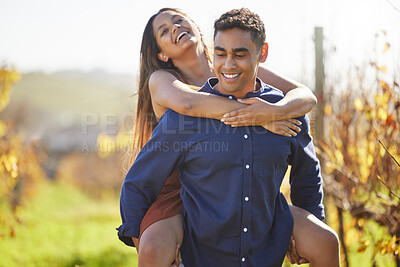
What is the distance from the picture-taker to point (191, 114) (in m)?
2.33

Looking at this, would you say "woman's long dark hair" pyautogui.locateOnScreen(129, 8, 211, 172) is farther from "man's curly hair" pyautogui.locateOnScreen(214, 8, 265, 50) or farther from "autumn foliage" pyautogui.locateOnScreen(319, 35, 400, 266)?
"autumn foliage" pyautogui.locateOnScreen(319, 35, 400, 266)

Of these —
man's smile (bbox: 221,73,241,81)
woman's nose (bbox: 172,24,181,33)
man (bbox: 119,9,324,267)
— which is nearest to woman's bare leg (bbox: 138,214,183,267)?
man (bbox: 119,9,324,267)

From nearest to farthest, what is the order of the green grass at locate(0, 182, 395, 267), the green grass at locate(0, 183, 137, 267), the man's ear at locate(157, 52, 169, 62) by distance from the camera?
the man's ear at locate(157, 52, 169, 62) < the green grass at locate(0, 182, 395, 267) < the green grass at locate(0, 183, 137, 267)

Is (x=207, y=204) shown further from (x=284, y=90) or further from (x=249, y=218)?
(x=284, y=90)

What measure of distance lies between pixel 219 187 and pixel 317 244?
1.95 ft

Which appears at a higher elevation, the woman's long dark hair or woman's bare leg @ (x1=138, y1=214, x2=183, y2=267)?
the woman's long dark hair

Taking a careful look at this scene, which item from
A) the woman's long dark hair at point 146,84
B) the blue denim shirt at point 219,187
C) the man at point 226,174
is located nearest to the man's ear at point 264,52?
the man at point 226,174

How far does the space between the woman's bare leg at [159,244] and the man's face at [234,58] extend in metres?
0.81

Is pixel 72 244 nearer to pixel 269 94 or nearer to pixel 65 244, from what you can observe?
pixel 65 244

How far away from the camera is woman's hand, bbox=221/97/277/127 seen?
225 centimetres

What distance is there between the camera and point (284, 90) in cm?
275

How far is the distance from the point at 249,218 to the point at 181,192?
0.42 meters

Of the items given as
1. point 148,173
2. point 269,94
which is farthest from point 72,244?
point 269,94

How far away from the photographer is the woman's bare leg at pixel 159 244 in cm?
212
